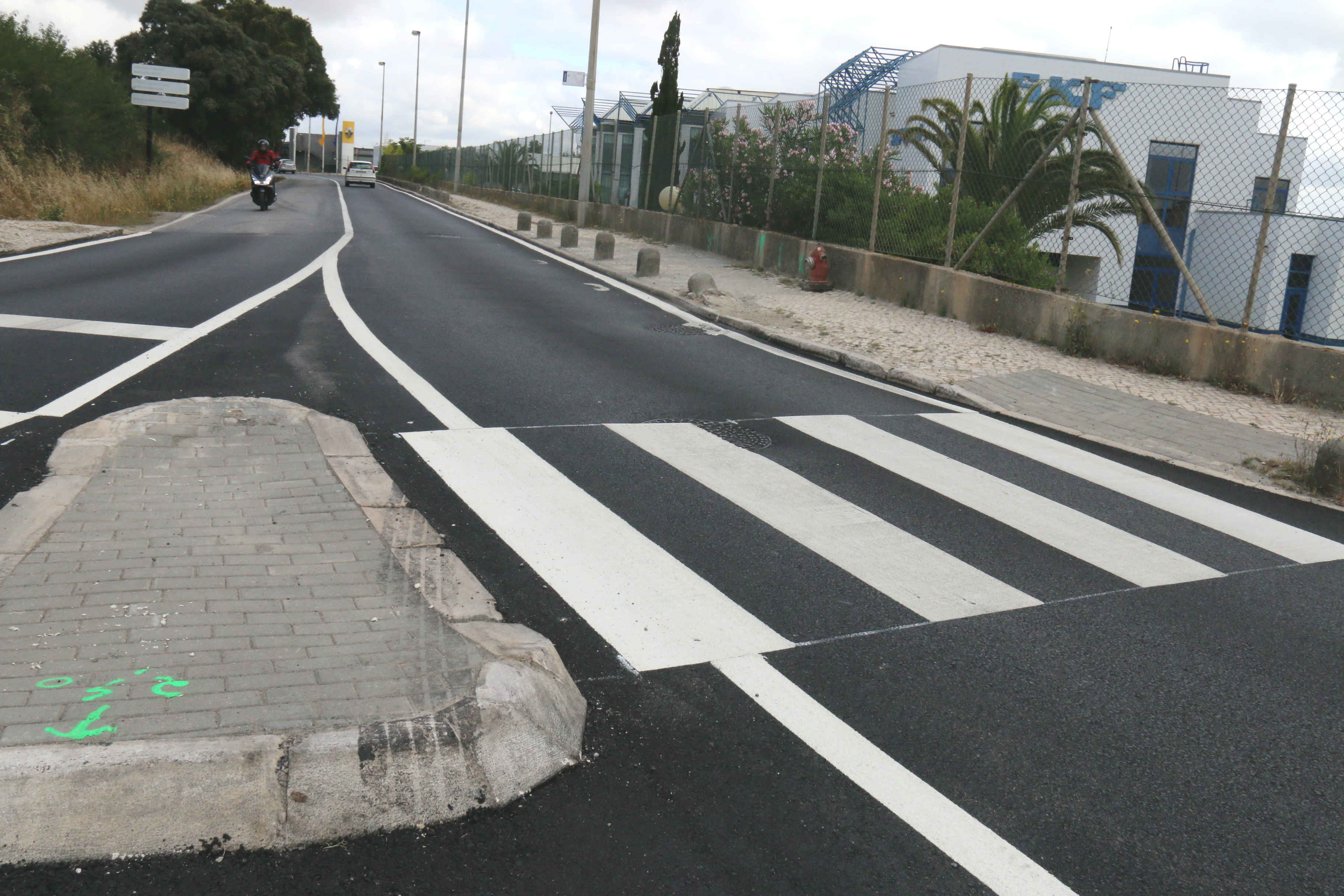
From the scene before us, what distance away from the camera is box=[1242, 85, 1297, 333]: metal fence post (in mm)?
9547

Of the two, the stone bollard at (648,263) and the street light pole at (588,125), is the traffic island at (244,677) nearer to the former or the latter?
the stone bollard at (648,263)

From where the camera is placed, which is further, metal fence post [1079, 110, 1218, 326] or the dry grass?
the dry grass

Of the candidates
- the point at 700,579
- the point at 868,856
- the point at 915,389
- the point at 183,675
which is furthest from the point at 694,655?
the point at 915,389

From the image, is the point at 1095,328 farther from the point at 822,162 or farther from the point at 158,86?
the point at 158,86

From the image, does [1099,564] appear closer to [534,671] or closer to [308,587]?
[534,671]

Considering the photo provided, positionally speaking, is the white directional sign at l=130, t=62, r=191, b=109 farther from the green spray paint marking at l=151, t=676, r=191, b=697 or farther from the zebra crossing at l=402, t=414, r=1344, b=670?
the green spray paint marking at l=151, t=676, r=191, b=697

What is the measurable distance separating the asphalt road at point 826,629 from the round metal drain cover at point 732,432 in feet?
0.12

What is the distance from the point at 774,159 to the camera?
18859 millimetres

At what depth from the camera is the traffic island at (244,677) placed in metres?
2.74

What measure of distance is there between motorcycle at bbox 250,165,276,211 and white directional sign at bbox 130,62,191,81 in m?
4.30

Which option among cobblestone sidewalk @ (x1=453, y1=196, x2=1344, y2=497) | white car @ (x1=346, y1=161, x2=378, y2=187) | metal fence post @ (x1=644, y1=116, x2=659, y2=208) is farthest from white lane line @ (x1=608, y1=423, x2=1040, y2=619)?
white car @ (x1=346, y1=161, x2=378, y2=187)

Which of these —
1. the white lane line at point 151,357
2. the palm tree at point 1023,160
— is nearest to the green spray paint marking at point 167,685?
the white lane line at point 151,357

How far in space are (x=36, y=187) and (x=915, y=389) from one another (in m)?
21.4

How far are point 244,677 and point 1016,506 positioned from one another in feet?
14.5
